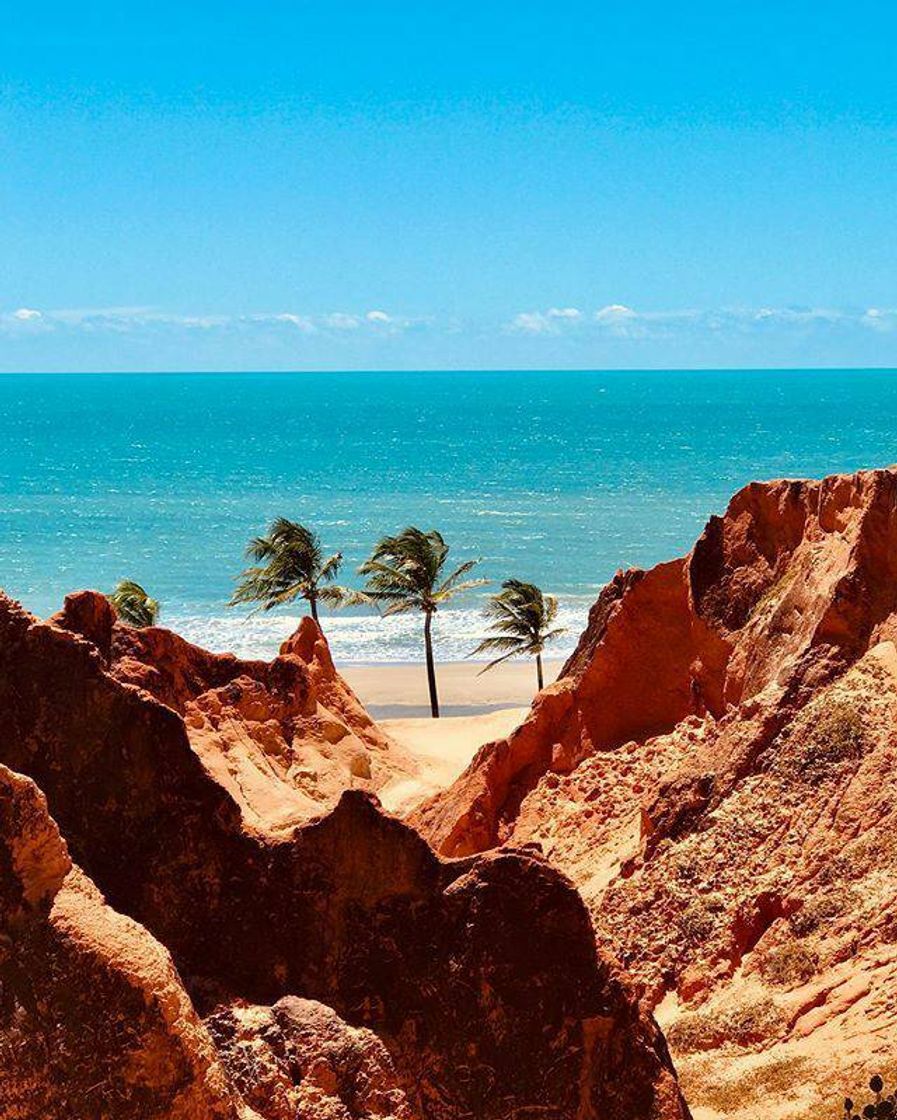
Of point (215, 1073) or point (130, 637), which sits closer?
point (215, 1073)

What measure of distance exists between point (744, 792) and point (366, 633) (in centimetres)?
5530

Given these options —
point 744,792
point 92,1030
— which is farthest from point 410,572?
point 92,1030

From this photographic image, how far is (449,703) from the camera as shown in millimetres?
65375

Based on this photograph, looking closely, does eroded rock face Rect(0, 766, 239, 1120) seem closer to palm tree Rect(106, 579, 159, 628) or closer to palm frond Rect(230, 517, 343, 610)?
palm tree Rect(106, 579, 159, 628)

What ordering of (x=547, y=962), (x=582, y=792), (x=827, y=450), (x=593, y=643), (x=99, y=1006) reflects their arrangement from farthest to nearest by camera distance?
(x=827, y=450)
(x=593, y=643)
(x=582, y=792)
(x=547, y=962)
(x=99, y=1006)

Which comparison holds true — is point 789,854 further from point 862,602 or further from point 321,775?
point 321,775

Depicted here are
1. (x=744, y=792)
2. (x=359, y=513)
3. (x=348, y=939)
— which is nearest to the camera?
(x=348, y=939)

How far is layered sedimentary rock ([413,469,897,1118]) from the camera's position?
67.8 ft

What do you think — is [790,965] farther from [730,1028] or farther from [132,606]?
[132,606]

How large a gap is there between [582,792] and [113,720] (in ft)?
44.7

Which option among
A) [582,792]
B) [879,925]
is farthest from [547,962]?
[582,792]

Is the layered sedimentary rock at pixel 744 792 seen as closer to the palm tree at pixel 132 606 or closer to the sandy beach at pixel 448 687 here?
the palm tree at pixel 132 606

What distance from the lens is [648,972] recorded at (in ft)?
74.7

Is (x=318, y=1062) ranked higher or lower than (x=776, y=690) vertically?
lower
